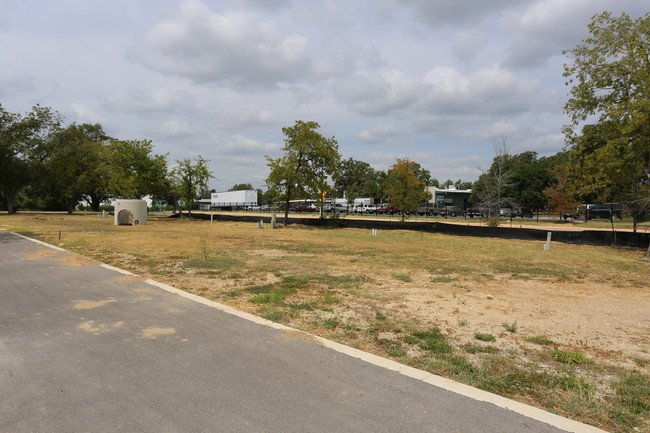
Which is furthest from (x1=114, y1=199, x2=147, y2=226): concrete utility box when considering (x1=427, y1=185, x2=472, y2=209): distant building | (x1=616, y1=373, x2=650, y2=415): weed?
(x1=427, y1=185, x2=472, y2=209): distant building

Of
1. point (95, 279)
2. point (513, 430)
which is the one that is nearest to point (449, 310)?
point (513, 430)

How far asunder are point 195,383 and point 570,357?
162 inches

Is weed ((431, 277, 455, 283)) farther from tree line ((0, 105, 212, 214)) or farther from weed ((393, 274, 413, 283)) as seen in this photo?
tree line ((0, 105, 212, 214))

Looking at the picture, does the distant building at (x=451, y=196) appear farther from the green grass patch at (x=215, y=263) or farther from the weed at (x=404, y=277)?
the weed at (x=404, y=277)

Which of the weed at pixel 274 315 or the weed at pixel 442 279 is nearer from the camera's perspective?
the weed at pixel 274 315

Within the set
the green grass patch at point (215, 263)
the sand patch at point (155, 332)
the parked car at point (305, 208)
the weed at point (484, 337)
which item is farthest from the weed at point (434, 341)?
the parked car at point (305, 208)

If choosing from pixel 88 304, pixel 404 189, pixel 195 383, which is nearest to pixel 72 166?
pixel 404 189

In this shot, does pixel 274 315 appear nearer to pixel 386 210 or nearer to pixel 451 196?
pixel 386 210

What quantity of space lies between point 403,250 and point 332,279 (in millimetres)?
6816

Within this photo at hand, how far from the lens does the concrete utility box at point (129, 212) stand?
29.1m

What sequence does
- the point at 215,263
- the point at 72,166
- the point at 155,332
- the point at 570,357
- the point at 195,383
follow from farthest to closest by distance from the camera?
the point at 72,166 < the point at 215,263 < the point at 155,332 < the point at 570,357 < the point at 195,383

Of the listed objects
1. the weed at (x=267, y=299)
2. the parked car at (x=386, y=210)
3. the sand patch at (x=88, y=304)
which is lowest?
the weed at (x=267, y=299)

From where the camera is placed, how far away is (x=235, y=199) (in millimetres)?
81438

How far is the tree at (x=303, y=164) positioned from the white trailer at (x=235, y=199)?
4822 centimetres
